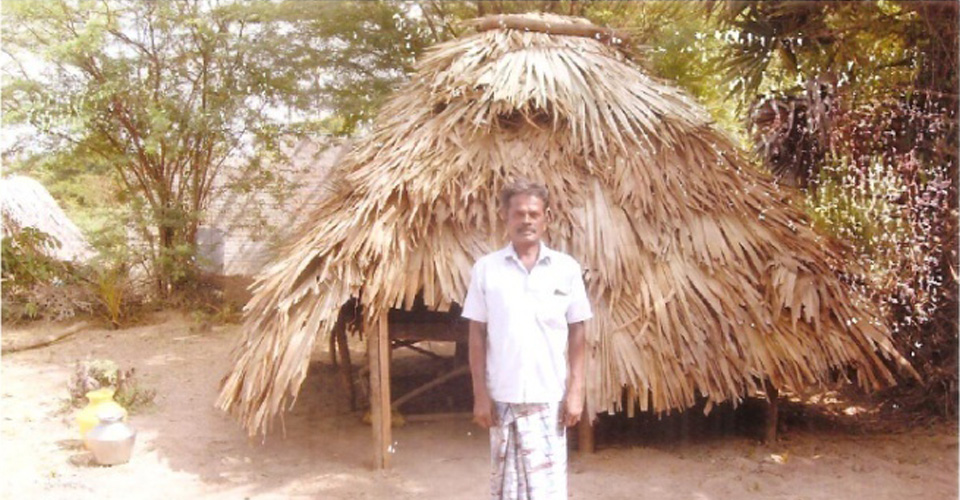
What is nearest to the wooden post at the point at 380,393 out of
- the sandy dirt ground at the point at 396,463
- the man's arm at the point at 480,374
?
the sandy dirt ground at the point at 396,463

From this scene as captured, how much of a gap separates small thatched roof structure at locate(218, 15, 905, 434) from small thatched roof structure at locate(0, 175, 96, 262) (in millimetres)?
5659

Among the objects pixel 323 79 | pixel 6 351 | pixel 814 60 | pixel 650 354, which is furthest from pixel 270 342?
pixel 323 79

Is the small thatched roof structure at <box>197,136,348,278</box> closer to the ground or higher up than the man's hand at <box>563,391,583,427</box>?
higher up

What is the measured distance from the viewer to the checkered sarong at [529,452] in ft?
11.2

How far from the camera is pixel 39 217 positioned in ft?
34.2

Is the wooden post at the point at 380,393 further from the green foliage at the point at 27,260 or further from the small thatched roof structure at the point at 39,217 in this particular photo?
the small thatched roof structure at the point at 39,217

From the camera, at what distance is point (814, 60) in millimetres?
7039

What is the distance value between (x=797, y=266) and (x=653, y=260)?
95cm

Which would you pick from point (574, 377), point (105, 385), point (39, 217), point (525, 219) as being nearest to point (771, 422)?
point (574, 377)

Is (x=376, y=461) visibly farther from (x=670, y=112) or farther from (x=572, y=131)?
(x=670, y=112)

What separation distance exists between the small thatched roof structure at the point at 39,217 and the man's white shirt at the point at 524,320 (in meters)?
8.45

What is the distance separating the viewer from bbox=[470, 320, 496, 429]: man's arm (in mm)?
3457

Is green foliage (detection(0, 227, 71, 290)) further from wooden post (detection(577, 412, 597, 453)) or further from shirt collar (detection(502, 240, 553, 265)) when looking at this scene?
shirt collar (detection(502, 240, 553, 265))

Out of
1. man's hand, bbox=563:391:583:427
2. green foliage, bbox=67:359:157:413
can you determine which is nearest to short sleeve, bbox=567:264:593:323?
man's hand, bbox=563:391:583:427
